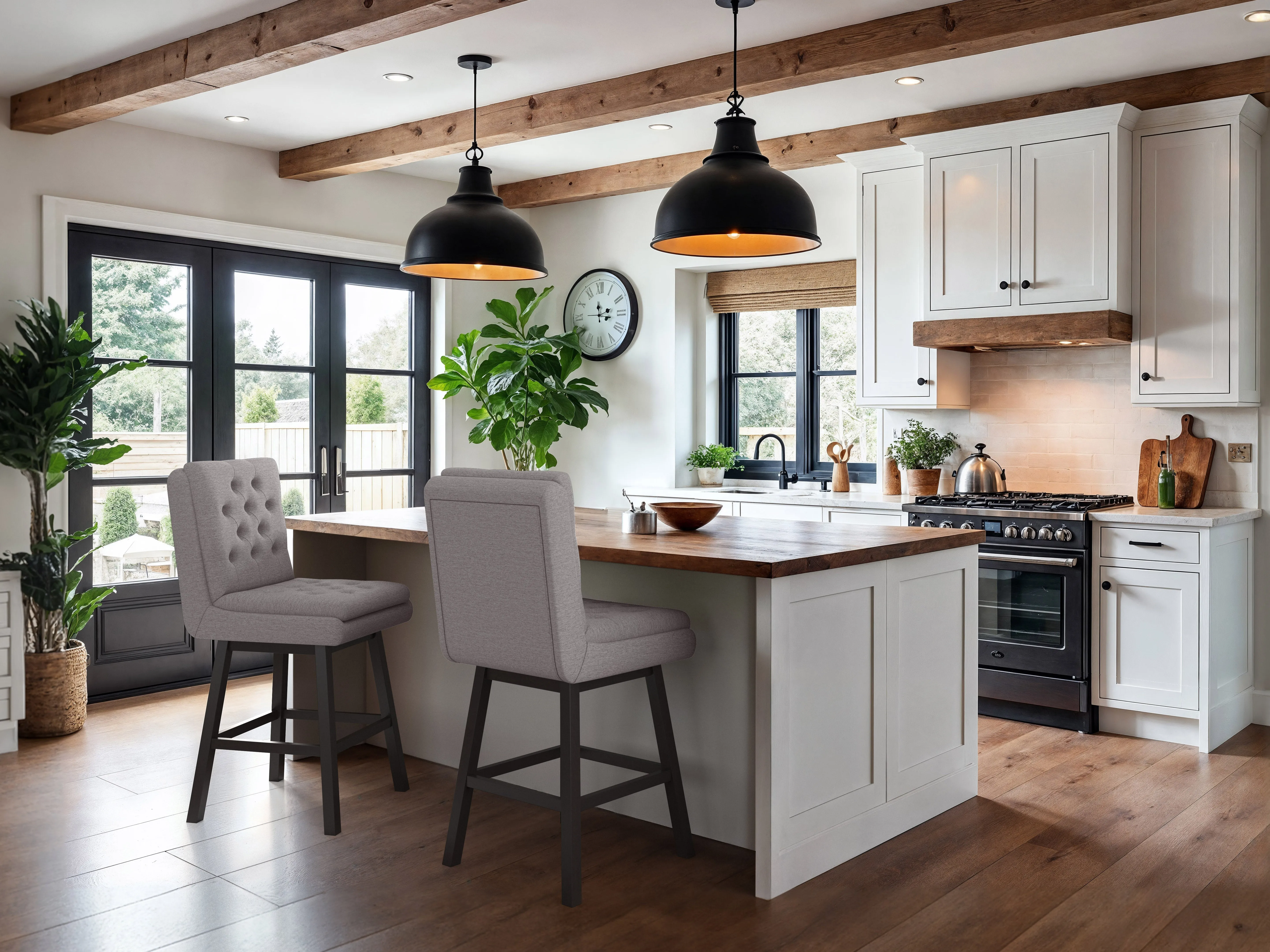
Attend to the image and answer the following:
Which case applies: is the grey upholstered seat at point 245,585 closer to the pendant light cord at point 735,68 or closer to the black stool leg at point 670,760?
the black stool leg at point 670,760

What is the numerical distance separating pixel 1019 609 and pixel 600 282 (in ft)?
10.7

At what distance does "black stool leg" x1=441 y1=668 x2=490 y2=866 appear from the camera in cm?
302

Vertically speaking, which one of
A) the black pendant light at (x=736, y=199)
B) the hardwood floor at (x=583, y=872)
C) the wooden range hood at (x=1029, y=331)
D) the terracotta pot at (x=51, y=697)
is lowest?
the hardwood floor at (x=583, y=872)

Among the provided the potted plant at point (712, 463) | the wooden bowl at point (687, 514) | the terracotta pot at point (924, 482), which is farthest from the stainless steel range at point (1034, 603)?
the potted plant at point (712, 463)

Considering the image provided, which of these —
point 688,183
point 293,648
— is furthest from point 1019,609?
point 293,648

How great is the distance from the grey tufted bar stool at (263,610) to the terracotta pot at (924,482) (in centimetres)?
276

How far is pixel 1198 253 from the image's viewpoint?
4.51 meters

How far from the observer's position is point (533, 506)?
271cm

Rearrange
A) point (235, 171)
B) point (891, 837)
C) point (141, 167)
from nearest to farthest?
point (891, 837)
point (141, 167)
point (235, 171)

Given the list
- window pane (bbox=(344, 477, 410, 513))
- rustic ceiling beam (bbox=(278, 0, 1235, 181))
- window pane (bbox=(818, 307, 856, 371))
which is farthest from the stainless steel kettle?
window pane (bbox=(344, 477, 410, 513))

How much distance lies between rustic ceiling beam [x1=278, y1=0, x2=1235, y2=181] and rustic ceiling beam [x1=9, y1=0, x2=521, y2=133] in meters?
0.94

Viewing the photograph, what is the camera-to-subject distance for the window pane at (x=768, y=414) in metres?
6.40

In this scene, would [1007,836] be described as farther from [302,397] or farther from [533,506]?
[302,397]

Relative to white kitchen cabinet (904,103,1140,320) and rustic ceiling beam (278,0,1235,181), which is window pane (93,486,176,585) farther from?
white kitchen cabinet (904,103,1140,320)
